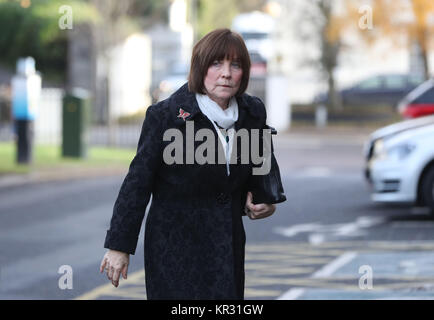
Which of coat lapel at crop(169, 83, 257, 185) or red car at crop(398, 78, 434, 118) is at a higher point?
red car at crop(398, 78, 434, 118)

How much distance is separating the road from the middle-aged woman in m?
3.61

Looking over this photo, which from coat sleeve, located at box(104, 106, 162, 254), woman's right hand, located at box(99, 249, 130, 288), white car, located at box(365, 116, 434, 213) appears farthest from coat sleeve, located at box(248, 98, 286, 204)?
white car, located at box(365, 116, 434, 213)

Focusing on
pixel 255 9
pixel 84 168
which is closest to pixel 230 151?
pixel 84 168

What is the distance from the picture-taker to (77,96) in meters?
22.9

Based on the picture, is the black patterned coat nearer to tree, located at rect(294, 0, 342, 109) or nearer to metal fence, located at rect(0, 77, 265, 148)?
metal fence, located at rect(0, 77, 265, 148)

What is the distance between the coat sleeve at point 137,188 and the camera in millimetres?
4582

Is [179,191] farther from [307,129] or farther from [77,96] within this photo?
[307,129]

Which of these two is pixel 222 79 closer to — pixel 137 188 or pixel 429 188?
pixel 137 188

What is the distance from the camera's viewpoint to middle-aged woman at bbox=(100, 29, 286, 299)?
4609 millimetres

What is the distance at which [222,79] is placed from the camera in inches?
182

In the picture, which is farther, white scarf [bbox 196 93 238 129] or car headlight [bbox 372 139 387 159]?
car headlight [bbox 372 139 387 159]

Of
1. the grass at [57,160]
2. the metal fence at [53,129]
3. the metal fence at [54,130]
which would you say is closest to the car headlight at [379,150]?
the grass at [57,160]

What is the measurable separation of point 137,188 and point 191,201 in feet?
0.73

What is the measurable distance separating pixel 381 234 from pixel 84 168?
9.57 m
